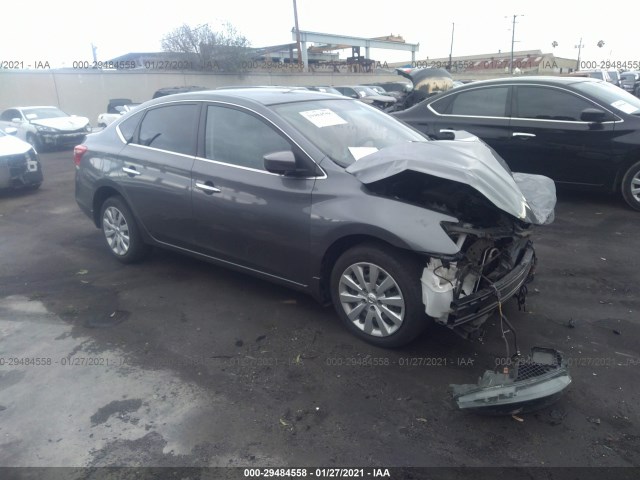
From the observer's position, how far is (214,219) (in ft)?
14.3

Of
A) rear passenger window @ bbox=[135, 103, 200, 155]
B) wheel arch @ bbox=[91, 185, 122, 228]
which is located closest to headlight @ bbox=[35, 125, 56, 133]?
wheel arch @ bbox=[91, 185, 122, 228]

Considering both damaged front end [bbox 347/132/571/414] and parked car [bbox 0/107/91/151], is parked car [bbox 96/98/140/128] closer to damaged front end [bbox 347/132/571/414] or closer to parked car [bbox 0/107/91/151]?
parked car [bbox 0/107/91/151]

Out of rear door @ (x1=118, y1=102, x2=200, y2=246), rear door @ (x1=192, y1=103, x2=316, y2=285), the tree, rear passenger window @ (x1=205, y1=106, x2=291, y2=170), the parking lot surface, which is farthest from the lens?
the tree

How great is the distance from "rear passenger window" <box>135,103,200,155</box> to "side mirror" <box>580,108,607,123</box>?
15.4ft

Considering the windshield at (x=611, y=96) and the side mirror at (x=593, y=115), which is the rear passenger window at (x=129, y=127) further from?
the windshield at (x=611, y=96)

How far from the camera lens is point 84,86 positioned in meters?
26.3

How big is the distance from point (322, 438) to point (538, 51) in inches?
2662

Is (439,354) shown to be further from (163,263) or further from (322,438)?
(163,263)

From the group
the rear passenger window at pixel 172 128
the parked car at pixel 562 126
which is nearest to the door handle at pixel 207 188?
the rear passenger window at pixel 172 128

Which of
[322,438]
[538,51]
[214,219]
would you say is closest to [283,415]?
[322,438]

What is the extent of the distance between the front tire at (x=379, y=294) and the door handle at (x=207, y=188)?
1.27m

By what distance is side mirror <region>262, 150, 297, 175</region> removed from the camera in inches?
147

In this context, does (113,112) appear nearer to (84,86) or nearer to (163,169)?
(84,86)

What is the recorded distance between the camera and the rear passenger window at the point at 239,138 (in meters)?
4.09
